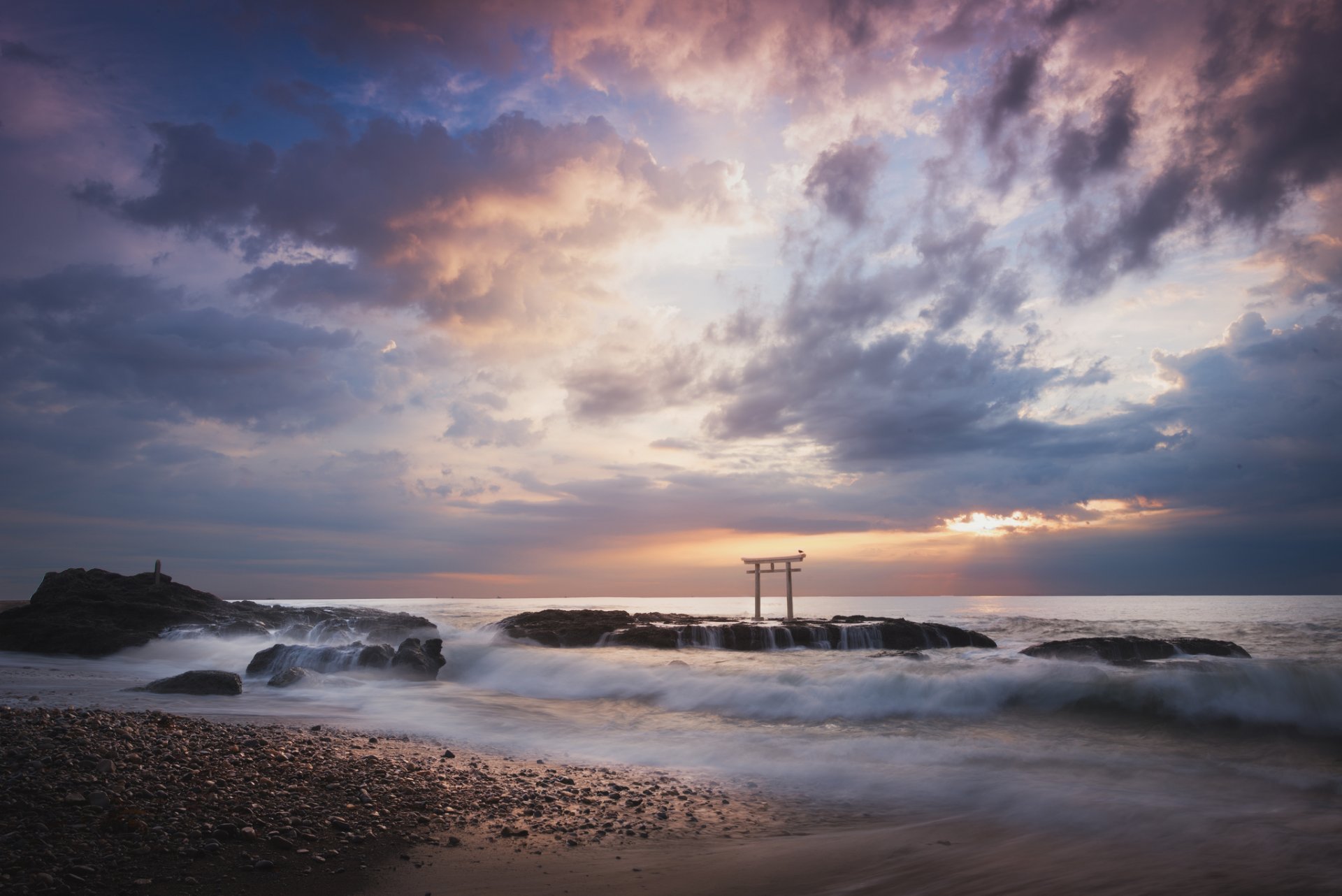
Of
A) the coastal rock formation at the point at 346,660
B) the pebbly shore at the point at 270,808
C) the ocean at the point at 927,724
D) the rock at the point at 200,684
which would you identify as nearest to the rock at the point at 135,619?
the coastal rock formation at the point at 346,660

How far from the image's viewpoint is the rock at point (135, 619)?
911 inches

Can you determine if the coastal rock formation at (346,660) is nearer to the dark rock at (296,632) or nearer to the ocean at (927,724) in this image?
the ocean at (927,724)

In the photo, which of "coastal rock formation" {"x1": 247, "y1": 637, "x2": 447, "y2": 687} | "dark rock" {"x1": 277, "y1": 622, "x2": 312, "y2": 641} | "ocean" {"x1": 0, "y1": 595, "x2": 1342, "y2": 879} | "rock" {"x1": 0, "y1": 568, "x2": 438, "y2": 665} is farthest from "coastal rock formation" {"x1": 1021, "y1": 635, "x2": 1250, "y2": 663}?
"dark rock" {"x1": 277, "y1": 622, "x2": 312, "y2": 641}

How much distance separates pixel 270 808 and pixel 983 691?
14.2m

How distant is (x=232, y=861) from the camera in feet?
16.1

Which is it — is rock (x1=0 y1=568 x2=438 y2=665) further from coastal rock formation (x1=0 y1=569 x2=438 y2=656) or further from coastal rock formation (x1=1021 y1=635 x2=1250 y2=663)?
coastal rock formation (x1=1021 y1=635 x2=1250 y2=663)

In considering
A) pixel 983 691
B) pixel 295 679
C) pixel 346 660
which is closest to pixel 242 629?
pixel 346 660

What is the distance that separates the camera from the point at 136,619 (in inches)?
1028

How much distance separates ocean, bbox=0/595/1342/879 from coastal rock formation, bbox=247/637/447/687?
0.91 m

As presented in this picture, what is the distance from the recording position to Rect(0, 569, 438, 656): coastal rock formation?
2314 cm

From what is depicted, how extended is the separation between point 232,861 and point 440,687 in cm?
1445

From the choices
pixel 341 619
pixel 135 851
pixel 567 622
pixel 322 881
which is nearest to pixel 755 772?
pixel 322 881

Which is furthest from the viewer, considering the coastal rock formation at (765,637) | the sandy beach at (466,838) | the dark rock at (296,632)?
the dark rock at (296,632)

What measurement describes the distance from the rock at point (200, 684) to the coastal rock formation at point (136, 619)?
40.2 ft
